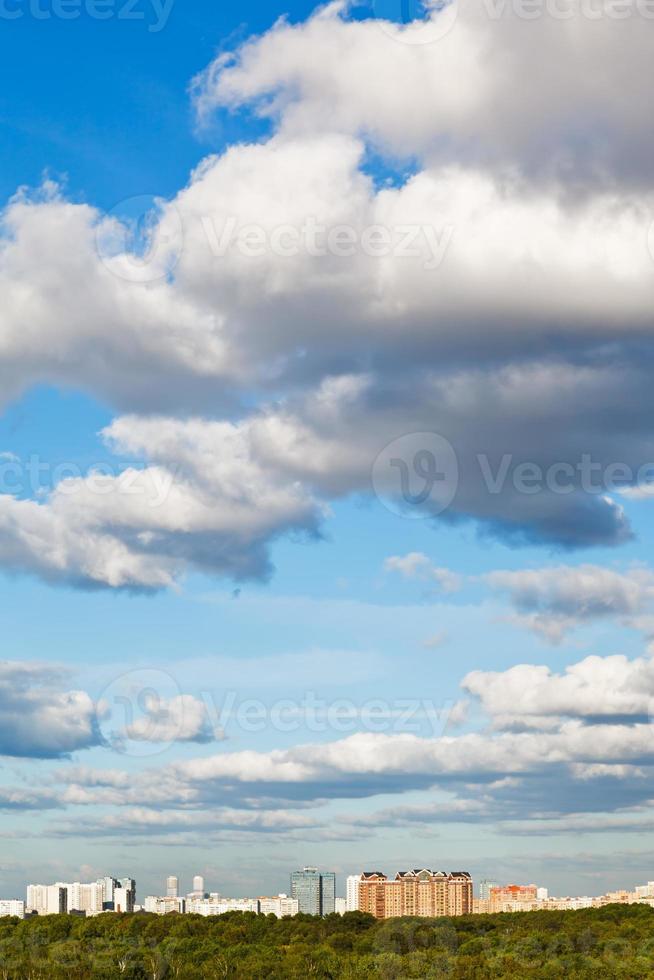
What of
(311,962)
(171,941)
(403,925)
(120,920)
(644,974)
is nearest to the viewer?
(644,974)

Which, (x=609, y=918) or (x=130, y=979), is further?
(x=609, y=918)

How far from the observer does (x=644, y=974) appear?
106938 millimetres

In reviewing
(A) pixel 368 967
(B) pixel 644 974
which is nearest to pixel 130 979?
(A) pixel 368 967

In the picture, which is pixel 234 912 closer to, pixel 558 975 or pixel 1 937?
pixel 1 937

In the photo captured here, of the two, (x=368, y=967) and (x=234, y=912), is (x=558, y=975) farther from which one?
(x=234, y=912)

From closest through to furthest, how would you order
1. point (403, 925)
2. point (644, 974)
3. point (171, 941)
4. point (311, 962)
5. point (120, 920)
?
point (644, 974)
point (311, 962)
point (171, 941)
point (403, 925)
point (120, 920)

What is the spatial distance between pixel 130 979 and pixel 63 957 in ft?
61.0

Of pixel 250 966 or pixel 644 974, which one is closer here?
pixel 644 974

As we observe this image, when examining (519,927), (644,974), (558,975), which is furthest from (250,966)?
(519,927)

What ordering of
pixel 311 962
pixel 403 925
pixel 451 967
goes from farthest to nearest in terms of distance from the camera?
pixel 403 925 < pixel 311 962 < pixel 451 967

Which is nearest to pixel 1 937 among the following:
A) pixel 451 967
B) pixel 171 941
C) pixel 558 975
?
pixel 171 941

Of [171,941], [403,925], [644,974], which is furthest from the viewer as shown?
[403,925]

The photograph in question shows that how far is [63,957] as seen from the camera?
132m

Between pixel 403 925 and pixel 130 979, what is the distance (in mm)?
45352
